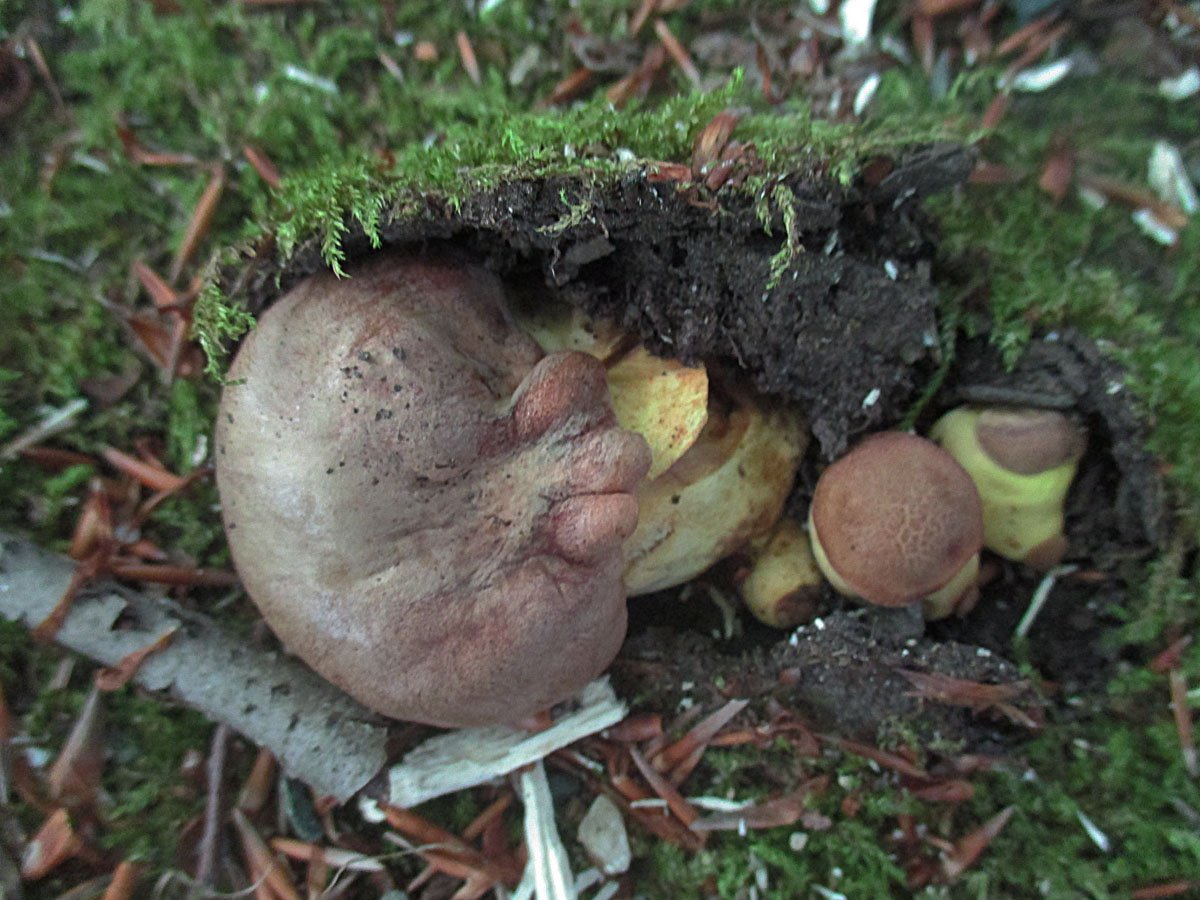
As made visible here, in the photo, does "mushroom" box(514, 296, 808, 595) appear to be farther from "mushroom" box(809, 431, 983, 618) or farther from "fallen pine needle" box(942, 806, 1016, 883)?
"fallen pine needle" box(942, 806, 1016, 883)

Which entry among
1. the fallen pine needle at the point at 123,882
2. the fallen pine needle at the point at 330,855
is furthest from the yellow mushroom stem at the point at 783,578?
the fallen pine needle at the point at 123,882

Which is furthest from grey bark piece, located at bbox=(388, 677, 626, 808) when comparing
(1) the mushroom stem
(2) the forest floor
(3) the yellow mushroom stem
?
(1) the mushroom stem

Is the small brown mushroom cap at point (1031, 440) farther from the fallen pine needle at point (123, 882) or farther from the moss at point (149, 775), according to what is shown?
the fallen pine needle at point (123, 882)

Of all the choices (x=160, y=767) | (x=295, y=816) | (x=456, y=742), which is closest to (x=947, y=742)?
(x=456, y=742)

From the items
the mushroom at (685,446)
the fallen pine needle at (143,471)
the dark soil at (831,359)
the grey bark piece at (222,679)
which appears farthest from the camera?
the fallen pine needle at (143,471)

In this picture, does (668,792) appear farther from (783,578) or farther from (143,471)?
(143,471)

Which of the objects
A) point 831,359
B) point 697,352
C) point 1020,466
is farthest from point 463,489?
point 1020,466
